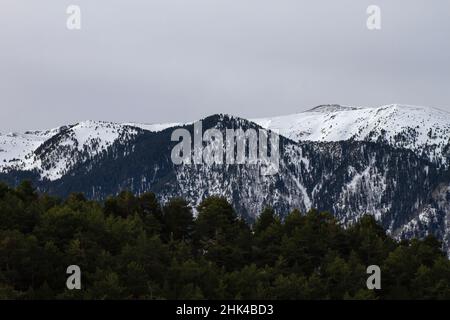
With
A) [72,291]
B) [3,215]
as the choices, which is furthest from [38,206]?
[72,291]

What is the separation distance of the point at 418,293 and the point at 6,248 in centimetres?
4326

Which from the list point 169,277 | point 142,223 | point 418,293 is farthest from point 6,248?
point 418,293

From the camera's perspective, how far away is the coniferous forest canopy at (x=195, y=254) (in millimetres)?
70875

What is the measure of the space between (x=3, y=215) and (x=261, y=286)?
106ft

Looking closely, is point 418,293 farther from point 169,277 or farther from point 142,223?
point 142,223

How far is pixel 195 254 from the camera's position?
9931 cm

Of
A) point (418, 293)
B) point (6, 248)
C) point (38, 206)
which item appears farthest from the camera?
point (38, 206)

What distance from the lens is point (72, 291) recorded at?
6650 cm

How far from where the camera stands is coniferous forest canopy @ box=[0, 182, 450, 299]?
7088 cm
